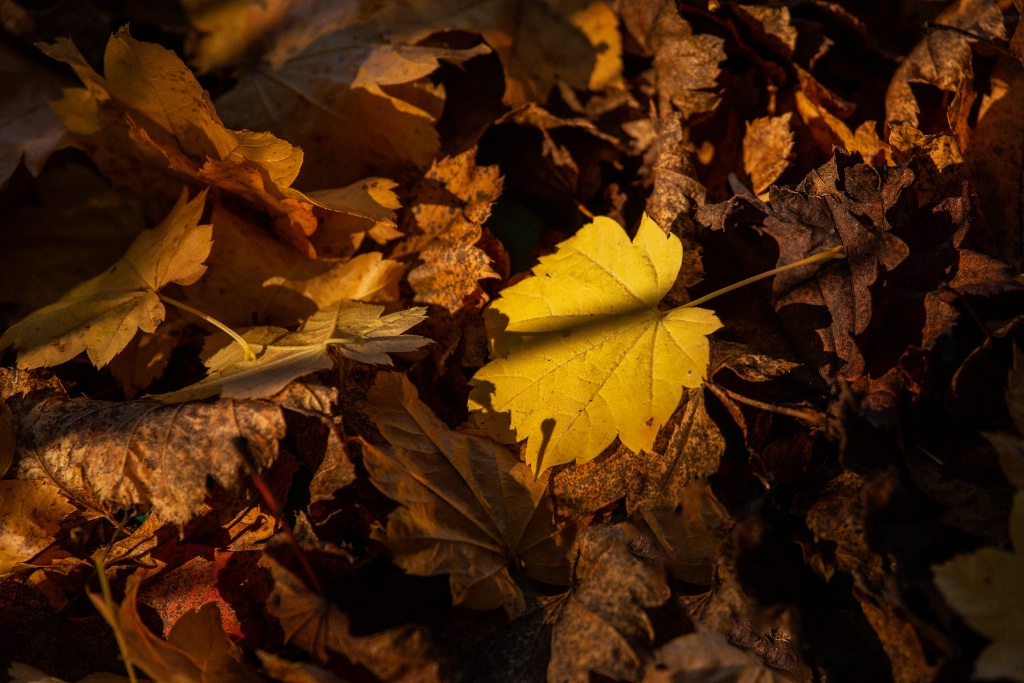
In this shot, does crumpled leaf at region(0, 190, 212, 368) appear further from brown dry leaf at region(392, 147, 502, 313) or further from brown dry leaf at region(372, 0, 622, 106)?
brown dry leaf at region(372, 0, 622, 106)

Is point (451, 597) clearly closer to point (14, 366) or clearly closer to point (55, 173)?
point (14, 366)

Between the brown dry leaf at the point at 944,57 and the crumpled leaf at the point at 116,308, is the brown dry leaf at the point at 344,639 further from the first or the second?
the brown dry leaf at the point at 944,57

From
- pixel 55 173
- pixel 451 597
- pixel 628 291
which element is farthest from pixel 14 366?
pixel 628 291

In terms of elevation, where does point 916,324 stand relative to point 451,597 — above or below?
above

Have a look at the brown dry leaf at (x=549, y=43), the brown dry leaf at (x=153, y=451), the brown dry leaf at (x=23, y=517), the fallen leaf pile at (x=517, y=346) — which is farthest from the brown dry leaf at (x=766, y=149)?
the brown dry leaf at (x=23, y=517)

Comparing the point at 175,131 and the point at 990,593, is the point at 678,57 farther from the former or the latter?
the point at 990,593
